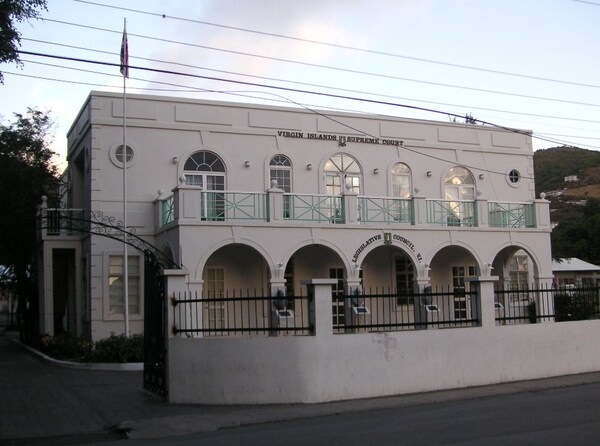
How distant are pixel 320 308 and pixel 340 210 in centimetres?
A: 1028

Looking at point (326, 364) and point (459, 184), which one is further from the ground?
point (459, 184)

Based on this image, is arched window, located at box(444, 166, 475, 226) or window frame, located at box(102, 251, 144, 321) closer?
window frame, located at box(102, 251, 144, 321)

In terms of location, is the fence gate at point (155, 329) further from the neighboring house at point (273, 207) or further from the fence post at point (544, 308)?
the fence post at point (544, 308)

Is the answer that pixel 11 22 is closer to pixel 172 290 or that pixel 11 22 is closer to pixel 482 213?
pixel 172 290

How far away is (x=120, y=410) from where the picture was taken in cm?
1286

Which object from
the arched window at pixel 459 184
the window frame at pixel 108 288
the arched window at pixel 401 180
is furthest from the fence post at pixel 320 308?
the arched window at pixel 459 184

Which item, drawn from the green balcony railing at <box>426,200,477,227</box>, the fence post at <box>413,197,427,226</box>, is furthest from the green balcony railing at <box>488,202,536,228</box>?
the fence post at <box>413,197,427,226</box>

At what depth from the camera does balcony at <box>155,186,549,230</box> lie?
71.3 feet

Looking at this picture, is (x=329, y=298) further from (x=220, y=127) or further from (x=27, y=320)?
(x=27, y=320)

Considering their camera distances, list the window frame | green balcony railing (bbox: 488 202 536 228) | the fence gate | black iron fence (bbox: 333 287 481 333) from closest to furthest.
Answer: the fence gate
black iron fence (bbox: 333 287 481 333)
the window frame
green balcony railing (bbox: 488 202 536 228)

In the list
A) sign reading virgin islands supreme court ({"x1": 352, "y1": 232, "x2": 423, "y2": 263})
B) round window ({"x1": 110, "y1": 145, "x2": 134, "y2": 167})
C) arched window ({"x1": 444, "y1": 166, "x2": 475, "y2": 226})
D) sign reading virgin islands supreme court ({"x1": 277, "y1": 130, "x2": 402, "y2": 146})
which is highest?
sign reading virgin islands supreme court ({"x1": 277, "y1": 130, "x2": 402, "y2": 146})

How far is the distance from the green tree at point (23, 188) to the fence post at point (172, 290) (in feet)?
49.0

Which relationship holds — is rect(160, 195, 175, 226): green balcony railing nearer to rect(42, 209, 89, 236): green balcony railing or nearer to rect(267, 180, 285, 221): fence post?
rect(267, 180, 285, 221): fence post

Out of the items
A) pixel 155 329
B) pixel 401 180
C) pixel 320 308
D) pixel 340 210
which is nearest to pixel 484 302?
pixel 320 308
